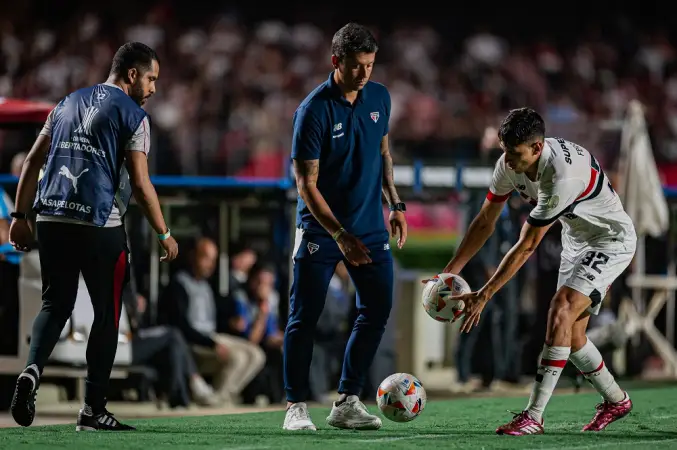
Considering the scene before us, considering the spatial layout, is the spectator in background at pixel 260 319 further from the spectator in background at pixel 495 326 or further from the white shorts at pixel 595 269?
the white shorts at pixel 595 269

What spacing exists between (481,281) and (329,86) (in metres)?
5.99

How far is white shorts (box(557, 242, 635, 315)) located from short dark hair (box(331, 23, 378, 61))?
1.73 m

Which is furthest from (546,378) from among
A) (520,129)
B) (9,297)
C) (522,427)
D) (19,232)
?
(9,297)

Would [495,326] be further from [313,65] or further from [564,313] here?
[313,65]

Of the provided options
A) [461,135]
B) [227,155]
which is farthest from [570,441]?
[461,135]

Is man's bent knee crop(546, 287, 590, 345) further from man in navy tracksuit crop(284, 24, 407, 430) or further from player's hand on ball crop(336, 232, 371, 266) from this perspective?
player's hand on ball crop(336, 232, 371, 266)

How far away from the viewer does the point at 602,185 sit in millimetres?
7219

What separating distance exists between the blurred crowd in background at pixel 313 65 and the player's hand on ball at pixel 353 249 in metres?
11.4

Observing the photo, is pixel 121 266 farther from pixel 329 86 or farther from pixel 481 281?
pixel 481 281

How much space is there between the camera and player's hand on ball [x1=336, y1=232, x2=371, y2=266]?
6.90 metres

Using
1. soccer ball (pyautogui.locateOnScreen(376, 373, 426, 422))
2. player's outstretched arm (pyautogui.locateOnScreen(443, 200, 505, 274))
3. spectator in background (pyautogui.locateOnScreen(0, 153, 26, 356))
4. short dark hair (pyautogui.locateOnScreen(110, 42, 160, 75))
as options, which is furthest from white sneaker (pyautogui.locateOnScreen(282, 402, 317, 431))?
spectator in background (pyautogui.locateOnScreen(0, 153, 26, 356))

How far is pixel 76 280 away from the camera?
698cm

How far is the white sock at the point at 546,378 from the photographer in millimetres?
7035

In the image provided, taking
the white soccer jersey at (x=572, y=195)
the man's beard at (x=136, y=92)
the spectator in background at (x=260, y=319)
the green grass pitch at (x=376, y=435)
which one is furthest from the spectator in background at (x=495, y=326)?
the man's beard at (x=136, y=92)
